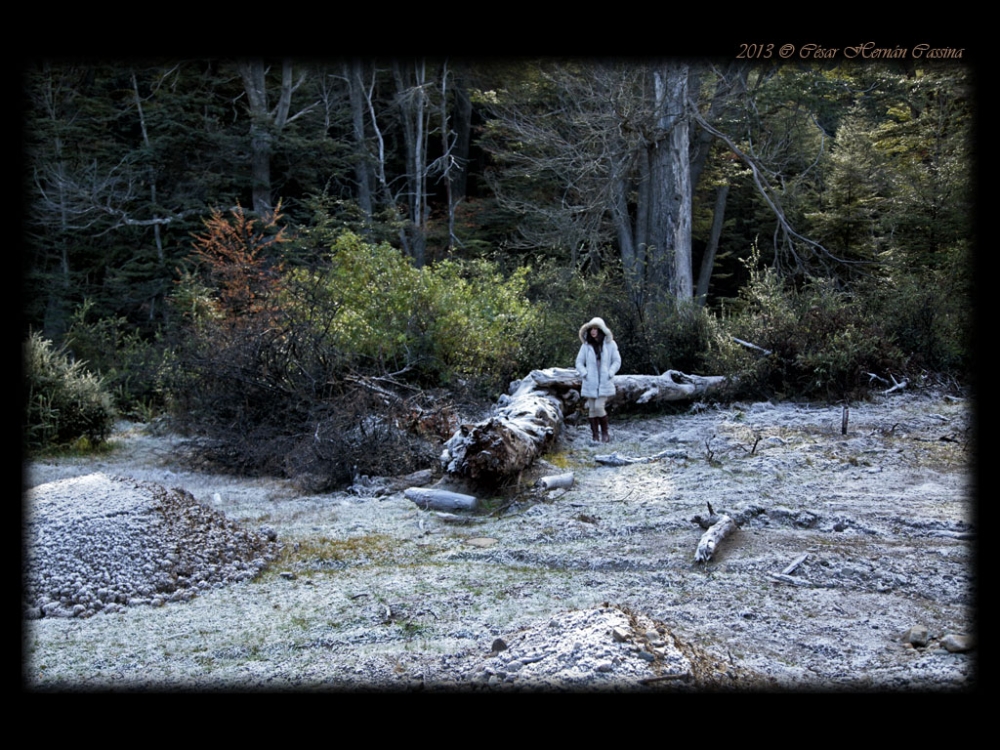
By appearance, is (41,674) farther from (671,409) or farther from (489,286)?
(489,286)

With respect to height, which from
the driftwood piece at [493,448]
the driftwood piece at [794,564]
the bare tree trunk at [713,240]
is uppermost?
the bare tree trunk at [713,240]

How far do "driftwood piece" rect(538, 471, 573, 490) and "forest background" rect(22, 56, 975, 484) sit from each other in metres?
1.84

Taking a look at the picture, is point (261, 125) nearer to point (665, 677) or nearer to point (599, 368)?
point (599, 368)

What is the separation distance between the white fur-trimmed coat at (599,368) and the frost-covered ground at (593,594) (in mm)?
2087

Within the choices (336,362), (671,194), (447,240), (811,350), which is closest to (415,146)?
(447,240)

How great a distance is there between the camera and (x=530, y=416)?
9.40 m

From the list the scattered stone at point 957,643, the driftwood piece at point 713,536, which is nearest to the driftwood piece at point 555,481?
the driftwood piece at point 713,536

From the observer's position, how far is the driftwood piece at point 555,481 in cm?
777

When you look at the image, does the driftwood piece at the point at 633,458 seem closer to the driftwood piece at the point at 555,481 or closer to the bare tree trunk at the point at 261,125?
the driftwood piece at the point at 555,481

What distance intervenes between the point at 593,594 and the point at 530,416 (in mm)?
4689

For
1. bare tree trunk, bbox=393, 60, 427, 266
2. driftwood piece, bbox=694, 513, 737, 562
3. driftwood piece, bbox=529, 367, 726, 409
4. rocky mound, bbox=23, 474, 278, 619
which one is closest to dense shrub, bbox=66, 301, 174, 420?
rocky mound, bbox=23, 474, 278, 619

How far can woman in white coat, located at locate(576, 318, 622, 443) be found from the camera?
10508 mm

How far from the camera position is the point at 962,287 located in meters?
13.5

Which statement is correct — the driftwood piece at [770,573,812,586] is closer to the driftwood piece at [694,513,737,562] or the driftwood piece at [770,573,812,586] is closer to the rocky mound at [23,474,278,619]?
the driftwood piece at [694,513,737,562]
